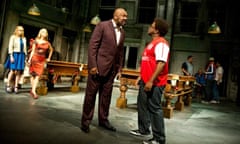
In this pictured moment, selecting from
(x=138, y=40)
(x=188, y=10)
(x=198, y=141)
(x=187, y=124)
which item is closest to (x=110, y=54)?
(x=198, y=141)

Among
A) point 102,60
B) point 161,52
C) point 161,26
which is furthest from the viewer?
point 102,60

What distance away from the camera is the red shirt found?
3.12 m

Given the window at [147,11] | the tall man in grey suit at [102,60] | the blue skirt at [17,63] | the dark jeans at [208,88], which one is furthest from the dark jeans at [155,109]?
the window at [147,11]

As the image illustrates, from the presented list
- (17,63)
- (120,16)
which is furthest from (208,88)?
(120,16)

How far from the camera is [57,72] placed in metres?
7.27

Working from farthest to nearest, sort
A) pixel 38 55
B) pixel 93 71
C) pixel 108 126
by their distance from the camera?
pixel 38 55 → pixel 108 126 → pixel 93 71

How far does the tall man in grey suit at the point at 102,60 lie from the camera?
3.52 metres

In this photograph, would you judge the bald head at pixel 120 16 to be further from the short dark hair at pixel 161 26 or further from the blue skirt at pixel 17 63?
the blue skirt at pixel 17 63

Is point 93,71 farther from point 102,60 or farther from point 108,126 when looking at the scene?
point 108,126

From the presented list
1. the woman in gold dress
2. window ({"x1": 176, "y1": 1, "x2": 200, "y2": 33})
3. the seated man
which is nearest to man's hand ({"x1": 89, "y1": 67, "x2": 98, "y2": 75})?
the woman in gold dress

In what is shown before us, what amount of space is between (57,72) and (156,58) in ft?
15.6

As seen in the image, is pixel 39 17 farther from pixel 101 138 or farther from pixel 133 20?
pixel 101 138

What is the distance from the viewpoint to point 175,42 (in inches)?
538

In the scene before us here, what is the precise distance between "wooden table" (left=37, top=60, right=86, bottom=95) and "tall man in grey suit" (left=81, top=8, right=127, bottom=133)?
3.46 meters
